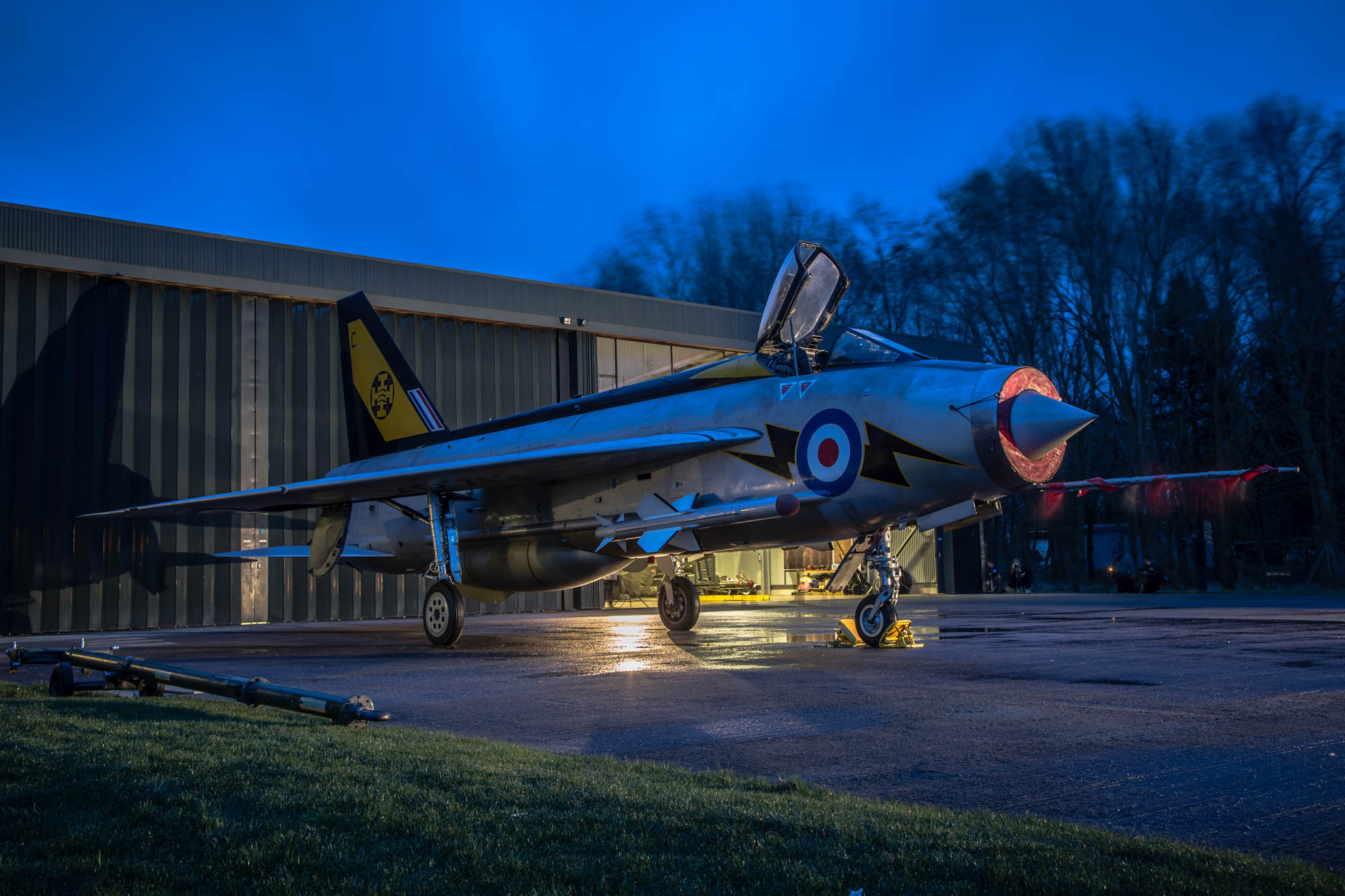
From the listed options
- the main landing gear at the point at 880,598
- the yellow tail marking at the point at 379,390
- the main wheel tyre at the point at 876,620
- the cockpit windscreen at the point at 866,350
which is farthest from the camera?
the yellow tail marking at the point at 379,390

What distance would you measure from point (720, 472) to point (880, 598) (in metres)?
2.24

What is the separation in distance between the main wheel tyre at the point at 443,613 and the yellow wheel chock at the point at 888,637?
4791mm

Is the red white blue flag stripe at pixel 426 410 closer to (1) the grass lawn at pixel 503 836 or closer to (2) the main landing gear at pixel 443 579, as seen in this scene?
(2) the main landing gear at pixel 443 579

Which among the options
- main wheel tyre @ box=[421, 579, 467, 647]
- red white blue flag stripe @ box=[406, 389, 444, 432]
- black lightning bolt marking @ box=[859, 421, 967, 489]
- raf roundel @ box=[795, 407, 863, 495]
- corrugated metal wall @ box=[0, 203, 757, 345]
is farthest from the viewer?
corrugated metal wall @ box=[0, 203, 757, 345]

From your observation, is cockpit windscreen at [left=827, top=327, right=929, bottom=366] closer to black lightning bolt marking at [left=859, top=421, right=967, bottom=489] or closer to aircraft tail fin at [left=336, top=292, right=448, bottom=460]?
black lightning bolt marking at [left=859, top=421, right=967, bottom=489]

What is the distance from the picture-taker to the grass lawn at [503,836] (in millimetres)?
2719

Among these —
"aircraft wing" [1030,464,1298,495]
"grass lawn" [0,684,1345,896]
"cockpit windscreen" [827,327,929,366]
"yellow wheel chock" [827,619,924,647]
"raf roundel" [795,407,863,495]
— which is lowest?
"yellow wheel chock" [827,619,924,647]

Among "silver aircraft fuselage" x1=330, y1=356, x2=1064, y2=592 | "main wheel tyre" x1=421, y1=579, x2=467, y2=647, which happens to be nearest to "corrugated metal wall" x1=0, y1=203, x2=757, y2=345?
"silver aircraft fuselage" x1=330, y1=356, x2=1064, y2=592

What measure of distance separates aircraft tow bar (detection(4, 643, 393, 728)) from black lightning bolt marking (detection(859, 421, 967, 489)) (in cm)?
539

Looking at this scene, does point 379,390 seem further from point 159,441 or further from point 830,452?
point 830,452

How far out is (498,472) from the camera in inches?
463

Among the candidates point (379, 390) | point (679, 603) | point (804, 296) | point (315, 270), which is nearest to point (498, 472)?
point (679, 603)

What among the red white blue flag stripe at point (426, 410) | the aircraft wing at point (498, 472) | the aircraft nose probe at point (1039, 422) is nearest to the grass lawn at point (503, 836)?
the aircraft nose probe at point (1039, 422)

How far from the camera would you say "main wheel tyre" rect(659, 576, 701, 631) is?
1388 centimetres
